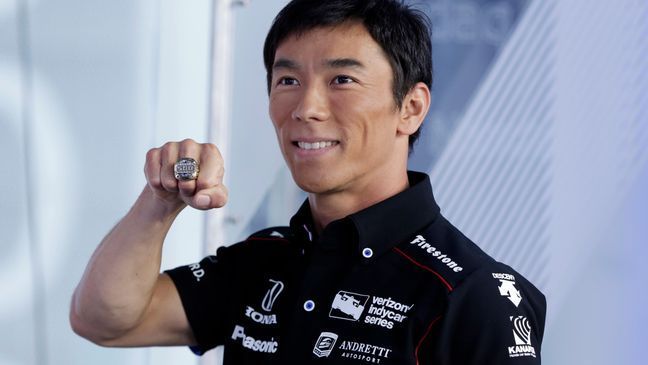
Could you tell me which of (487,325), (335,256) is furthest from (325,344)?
(487,325)

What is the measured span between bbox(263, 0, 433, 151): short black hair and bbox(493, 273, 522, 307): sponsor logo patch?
1.23ft

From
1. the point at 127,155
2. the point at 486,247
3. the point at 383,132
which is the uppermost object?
the point at 383,132

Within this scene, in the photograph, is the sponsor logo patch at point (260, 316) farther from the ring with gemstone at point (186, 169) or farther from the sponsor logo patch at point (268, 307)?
the ring with gemstone at point (186, 169)

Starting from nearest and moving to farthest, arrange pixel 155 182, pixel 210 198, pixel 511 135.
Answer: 1. pixel 210 198
2. pixel 155 182
3. pixel 511 135

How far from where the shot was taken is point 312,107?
5.51ft

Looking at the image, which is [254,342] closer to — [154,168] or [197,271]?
[197,271]

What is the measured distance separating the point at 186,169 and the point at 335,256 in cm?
34

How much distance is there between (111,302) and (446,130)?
1595 millimetres

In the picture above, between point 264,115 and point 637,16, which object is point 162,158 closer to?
point 264,115

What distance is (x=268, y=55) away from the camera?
75.4 inches

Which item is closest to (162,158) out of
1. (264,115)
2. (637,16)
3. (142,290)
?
(142,290)

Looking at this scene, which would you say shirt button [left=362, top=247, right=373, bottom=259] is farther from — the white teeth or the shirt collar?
the white teeth

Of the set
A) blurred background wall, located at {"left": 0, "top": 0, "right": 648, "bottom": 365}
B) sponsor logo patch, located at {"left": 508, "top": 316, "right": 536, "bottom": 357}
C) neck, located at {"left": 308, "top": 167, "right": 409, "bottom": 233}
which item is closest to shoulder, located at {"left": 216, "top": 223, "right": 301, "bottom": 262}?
neck, located at {"left": 308, "top": 167, "right": 409, "bottom": 233}

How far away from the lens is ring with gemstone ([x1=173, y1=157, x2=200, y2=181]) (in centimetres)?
150
